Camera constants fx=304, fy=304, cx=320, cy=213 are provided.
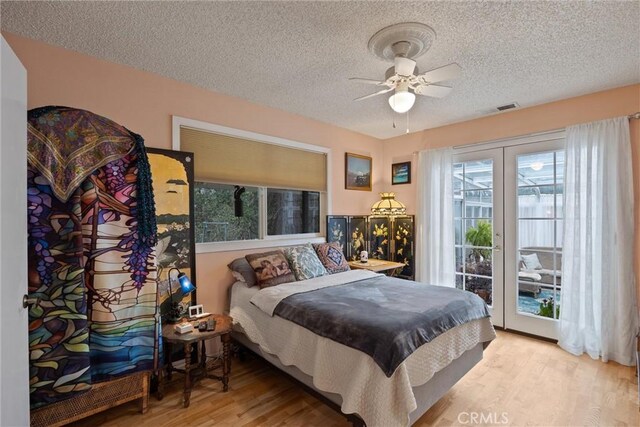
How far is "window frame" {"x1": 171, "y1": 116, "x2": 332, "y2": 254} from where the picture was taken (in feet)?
9.09

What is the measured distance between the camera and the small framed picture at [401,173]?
14.5 feet

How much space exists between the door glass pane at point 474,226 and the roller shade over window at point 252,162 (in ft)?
5.83

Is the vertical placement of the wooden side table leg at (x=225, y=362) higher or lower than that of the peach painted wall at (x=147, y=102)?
lower

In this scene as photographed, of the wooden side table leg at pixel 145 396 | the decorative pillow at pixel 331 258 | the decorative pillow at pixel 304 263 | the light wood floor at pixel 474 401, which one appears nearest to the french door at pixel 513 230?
the light wood floor at pixel 474 401

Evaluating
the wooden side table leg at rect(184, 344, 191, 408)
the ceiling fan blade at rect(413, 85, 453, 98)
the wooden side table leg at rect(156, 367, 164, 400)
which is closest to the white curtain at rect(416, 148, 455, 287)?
the ceiling fan blade at rect(413, 85, 453, 98)

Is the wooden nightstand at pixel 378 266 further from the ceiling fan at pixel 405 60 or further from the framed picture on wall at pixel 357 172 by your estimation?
the ceiling fan at pixel 405 60

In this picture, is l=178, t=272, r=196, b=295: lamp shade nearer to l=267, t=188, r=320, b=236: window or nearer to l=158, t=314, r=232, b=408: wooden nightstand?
l=158, t=314, r=232, b=408: wooden nightstand

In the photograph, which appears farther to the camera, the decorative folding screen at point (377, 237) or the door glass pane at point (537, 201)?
the decorative folding screen at point (377, 237)

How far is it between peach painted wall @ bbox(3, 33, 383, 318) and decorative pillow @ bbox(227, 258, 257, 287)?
10 cm

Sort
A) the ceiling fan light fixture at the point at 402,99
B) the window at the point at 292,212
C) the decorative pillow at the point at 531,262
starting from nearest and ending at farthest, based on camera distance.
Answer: the ceiling fan light fixture at the point at 402,99, the decorative pillow at the point at 531,262, the window at the point at 292,212

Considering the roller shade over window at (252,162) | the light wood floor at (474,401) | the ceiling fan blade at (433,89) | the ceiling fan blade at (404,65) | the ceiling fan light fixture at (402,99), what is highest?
the ceiling fan blade at (404,65)

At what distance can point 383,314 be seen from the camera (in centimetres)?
198

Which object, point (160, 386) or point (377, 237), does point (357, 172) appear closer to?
point (377, 237)

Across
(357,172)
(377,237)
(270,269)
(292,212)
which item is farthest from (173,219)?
(377,237)
